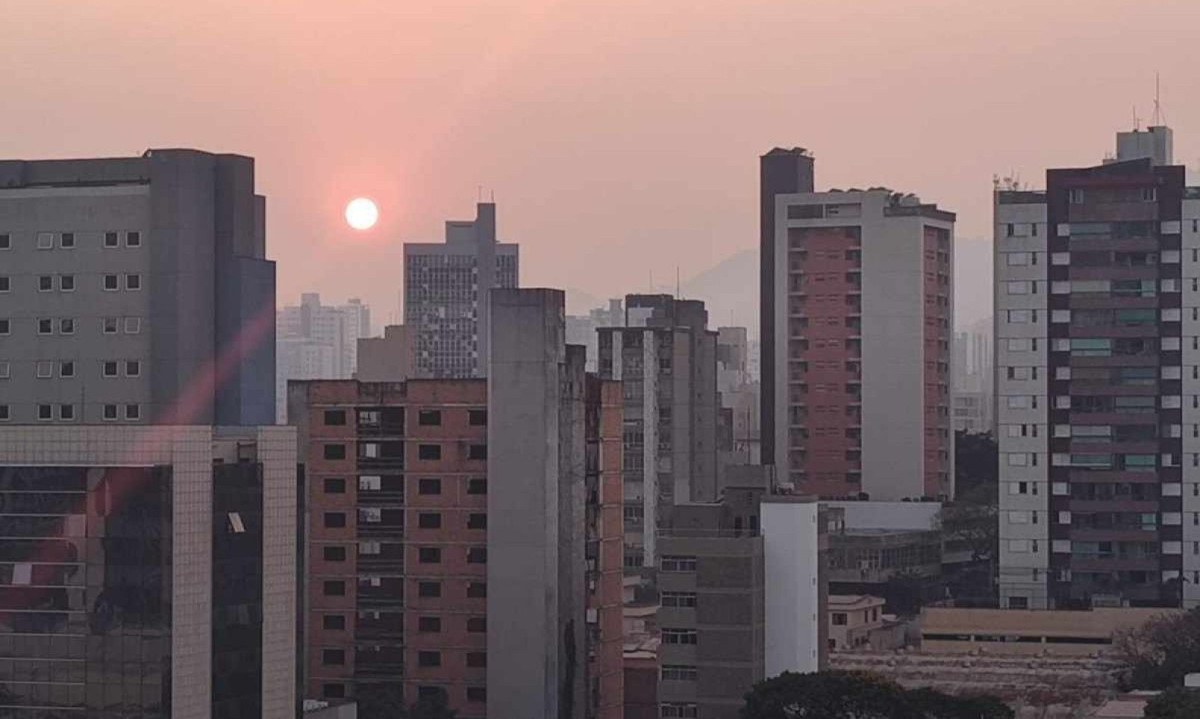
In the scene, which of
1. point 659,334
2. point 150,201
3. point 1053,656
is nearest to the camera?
point 150,201

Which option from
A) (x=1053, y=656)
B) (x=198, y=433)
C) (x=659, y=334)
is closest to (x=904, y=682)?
(x=1053, y=656)

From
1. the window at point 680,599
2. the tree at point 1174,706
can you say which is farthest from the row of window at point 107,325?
the tree at point 1174,706

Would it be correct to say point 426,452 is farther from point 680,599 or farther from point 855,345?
point 855,345

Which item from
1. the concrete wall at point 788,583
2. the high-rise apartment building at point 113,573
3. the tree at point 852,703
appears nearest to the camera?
the high-rise apartment building at point 113,573

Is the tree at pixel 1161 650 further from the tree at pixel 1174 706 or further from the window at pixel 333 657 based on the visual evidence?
the window at pixel 333 657

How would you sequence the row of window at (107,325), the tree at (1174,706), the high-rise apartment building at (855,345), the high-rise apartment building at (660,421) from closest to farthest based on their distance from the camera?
1. the tree at (1174,706)
2. the row of window at (107,325)
3. the high-rise apartment building at (660,421)
4. the high-rise apartment building at (855,345)

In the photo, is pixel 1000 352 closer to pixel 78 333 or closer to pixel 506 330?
pixel 506 330
